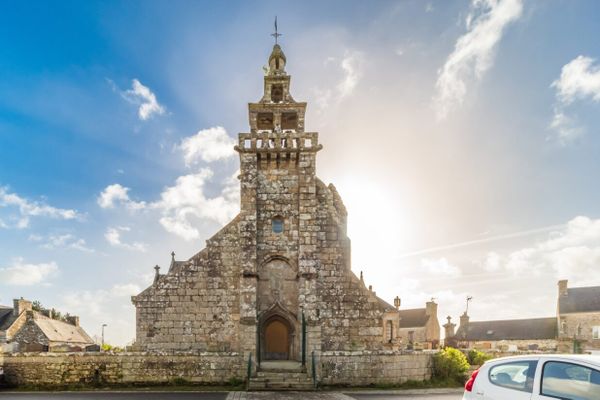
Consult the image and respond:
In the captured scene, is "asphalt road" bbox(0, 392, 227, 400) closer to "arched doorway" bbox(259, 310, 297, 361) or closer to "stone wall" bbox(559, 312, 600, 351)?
"arched doorway" bbox(259, 310, 297, 361)

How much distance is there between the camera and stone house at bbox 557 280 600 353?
41781 millimetres

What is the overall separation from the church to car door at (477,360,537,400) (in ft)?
36.9

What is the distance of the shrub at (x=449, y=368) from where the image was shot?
56.7ft

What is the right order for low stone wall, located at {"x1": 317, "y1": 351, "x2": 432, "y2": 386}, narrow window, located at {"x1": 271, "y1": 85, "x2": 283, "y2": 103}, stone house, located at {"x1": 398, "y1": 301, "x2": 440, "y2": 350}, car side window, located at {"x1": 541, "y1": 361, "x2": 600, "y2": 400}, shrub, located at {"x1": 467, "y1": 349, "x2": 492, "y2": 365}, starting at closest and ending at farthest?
car side window, located at {"x1": 541, "y1": 361, "x2": 600, "y2": 400}
low stone wall, located at {"x1": 317, "y1": 351, "x2": 432, "y2": 386}
narrow window, located at {"x1": 271, "y1": 85, "x2": 283, "y2": 103}
shrub, located at {"x1": 467, "y1": 349, "x2": 492, "y2": 365}
stone house, located at {"x1": 398, "y1": 301, "x2": 440, "y2": 350}

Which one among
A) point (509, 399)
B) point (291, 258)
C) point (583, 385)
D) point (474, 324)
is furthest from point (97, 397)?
point (474, 324)

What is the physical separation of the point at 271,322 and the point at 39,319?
32728 millimetres

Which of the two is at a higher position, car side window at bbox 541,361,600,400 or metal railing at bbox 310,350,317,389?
car side window at bbox 541,361,600,400

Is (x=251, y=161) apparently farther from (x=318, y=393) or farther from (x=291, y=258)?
(x=318, y=393)

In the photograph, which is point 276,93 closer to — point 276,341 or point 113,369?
point 276,341

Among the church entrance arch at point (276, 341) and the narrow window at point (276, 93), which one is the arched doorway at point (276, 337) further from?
the narrow window at point (276, 93)

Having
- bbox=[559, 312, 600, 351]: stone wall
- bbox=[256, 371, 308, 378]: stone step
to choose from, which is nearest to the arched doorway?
bbox=[256, 371, 308, 378]: stone step

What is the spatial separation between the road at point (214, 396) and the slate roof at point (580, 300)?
35702 mm

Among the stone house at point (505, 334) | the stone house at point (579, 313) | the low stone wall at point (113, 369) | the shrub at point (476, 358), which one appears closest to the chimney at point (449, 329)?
the stone house at point (505, 334)

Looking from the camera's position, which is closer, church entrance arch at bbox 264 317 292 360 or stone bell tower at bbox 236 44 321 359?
stone bell tower at bbox 236 44 321 359
